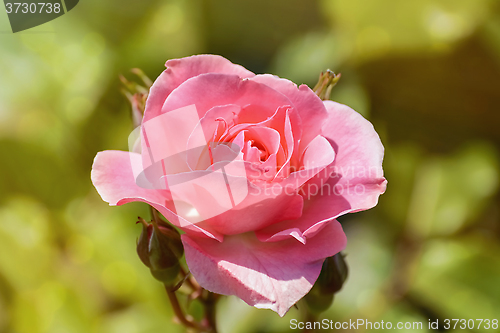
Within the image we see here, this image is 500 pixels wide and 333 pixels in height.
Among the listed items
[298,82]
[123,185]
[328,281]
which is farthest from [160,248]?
[298,82]

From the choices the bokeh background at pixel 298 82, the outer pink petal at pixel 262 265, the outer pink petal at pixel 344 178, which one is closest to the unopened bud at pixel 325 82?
the outer pink petal at pixel 344 178

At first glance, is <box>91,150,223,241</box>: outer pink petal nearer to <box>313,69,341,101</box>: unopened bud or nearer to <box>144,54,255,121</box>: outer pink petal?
<box>144,54,255,121</box>: outer pink petal

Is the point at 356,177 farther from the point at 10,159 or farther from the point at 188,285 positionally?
the point at 10,159

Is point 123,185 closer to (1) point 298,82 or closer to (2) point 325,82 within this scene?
(2) point 325,82

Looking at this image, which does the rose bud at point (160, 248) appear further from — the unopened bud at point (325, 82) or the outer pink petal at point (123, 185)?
the unopened bud at point (325, 82)

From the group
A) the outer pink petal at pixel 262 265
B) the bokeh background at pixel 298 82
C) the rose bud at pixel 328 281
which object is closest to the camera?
the outer pink petal at pixel 262 265

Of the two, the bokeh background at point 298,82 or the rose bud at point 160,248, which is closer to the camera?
the rose bud at point 160,248

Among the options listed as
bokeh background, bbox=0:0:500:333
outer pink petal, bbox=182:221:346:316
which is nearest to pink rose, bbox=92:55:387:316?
outer pink petal, bbox=182:221:346:316
